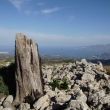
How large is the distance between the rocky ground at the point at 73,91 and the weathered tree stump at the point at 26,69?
50.2 inches

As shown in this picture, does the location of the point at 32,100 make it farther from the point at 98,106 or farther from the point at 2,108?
the point at 98,106

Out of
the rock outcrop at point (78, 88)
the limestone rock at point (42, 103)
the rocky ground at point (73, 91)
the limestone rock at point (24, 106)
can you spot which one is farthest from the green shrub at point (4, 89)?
the limestone rock at point (42, 103)

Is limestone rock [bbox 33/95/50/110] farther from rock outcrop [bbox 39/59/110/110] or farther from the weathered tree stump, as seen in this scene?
the weathered tree stump

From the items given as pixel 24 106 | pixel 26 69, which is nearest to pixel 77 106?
pixel 24 106

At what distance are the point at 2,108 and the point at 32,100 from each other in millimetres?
3335

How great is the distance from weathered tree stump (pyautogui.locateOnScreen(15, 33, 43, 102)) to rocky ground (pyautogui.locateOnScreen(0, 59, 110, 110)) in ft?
4.18

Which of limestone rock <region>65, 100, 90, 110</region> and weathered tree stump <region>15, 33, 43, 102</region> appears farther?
weathered tree stump <region>15, 33, 43, 102</region>

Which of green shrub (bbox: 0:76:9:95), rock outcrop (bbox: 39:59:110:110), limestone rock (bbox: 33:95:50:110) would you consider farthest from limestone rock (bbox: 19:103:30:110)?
green shrub (bbox: 0:76:9:95)

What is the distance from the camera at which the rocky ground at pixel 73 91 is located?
26.6m

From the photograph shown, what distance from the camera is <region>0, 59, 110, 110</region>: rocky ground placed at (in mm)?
26594

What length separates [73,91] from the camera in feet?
107

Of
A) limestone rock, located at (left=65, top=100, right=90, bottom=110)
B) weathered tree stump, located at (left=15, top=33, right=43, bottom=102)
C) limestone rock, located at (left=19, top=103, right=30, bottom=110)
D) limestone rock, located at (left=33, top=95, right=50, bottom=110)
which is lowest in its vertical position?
limestone rock, located at (left=19, top=103, right=30, bottom=110)

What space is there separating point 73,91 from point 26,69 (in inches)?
232

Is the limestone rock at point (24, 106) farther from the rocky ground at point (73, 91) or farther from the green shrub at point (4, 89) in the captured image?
the green shrub at point (4, 89)
